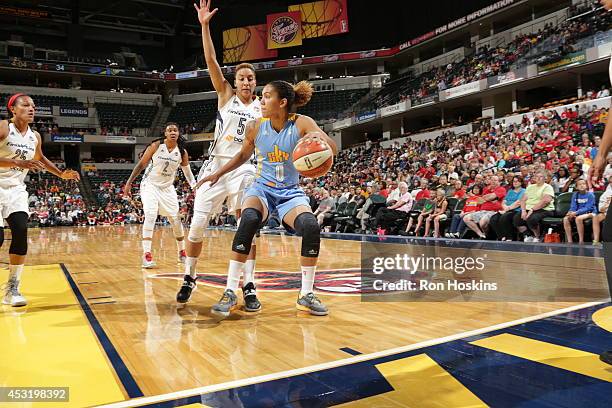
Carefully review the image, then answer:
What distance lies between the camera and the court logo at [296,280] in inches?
Result: 172

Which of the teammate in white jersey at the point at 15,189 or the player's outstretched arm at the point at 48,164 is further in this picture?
the player's outstretched arm at the point at 48,164

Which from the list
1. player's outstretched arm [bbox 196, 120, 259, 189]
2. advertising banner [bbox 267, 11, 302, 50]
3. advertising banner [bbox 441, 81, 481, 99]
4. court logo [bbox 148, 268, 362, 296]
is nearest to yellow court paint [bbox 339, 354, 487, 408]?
court logo [bbox 148, 268, 362, 296]

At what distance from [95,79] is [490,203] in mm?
36446

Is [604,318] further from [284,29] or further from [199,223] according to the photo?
[284,29]

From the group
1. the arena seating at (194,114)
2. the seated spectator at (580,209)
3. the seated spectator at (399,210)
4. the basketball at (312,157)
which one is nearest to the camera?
the basketball at (312,157)

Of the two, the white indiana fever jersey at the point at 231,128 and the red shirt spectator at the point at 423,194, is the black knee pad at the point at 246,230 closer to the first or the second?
the white indiana fever jersey at the point at 231,128

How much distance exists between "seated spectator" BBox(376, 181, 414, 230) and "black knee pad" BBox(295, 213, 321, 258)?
7612 mm

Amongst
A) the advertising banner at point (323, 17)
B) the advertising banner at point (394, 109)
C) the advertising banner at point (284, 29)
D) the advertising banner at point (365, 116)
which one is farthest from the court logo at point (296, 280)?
the advertising banner at point (284, 29)

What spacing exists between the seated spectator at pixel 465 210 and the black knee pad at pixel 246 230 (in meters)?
6.78

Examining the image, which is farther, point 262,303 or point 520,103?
point 520,103

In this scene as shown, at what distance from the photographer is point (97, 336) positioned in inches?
111

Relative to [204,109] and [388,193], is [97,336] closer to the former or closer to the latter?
[388,193]

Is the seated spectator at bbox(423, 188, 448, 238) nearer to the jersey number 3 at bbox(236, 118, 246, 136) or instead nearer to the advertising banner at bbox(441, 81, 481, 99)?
the jersey number 3 at bbox(236, 118, 246, 136)

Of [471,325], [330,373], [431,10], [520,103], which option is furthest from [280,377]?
[431,10]
